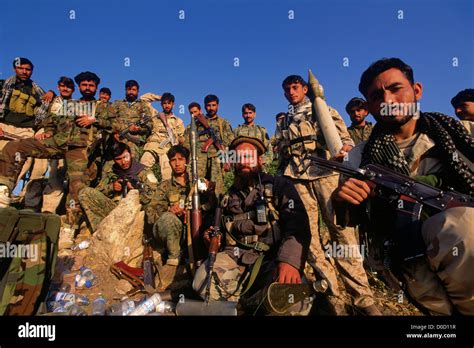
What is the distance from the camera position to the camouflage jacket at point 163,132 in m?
10.7

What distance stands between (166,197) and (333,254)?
3276 millimetres

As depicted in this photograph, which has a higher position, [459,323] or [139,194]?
[139,194]

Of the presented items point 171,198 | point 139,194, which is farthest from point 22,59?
point 171,198

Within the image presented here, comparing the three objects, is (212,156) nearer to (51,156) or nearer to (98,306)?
(51,156)

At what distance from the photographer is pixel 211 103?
9367mm

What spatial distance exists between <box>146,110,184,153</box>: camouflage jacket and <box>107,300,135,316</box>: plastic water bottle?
6925 mm

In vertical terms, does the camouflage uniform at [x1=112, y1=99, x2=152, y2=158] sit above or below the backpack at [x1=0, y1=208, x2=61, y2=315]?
above

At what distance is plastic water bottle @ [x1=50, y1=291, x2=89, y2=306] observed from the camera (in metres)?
4.29

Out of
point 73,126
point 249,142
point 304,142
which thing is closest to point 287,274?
point 249,142

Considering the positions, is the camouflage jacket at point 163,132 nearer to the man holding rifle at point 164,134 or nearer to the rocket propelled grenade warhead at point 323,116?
the man holding rifle at point 164,134

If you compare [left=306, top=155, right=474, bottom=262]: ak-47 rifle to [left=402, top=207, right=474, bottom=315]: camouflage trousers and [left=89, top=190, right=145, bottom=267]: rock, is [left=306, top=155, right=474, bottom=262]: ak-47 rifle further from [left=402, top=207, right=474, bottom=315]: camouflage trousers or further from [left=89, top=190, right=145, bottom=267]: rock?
[left=89, top=190, right=145, bottom=267]: rock

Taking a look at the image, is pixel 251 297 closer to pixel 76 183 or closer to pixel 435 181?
pixel 435 181

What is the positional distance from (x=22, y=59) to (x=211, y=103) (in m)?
5.10

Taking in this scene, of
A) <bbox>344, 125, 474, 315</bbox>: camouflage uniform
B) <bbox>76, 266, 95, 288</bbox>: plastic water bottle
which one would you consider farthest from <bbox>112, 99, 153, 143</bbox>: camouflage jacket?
<bbox>344, 125, 474, 315</bbox>: camouflage uniform
